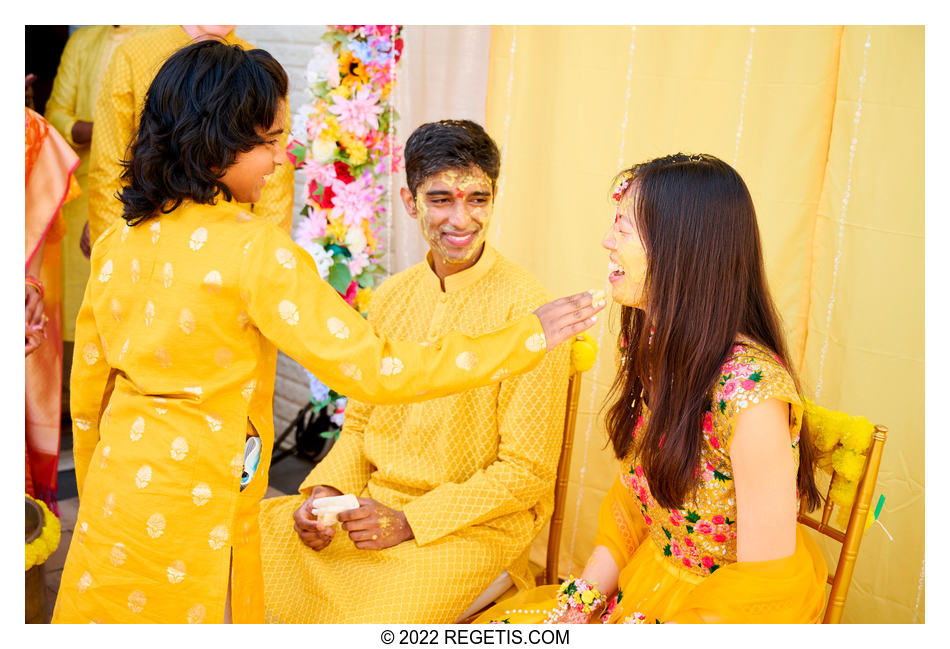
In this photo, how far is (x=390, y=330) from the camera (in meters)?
3.02

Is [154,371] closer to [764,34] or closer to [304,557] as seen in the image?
[304,557]

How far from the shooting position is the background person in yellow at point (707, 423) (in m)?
1.93

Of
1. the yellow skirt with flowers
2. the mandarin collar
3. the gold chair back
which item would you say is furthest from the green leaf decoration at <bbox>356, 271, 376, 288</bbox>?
the yellow skirt with flowers

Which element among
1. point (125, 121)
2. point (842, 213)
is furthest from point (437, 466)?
point (125, 121)

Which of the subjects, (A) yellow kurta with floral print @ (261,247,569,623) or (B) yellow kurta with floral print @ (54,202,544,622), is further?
(A) yellow kurta with floral print @ (261,247,569,623)

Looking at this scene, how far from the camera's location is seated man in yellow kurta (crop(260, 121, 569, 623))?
8.39 ft

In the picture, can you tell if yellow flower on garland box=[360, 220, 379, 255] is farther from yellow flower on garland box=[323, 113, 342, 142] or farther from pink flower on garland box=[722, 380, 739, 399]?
pink flower on garland box=[722, 380, 739, 399]

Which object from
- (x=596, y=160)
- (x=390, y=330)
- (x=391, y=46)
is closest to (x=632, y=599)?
(x=390, y=330)

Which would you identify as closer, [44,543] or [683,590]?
[683,590]

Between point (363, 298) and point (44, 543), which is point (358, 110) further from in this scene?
point (44, 543)

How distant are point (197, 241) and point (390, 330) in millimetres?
1115

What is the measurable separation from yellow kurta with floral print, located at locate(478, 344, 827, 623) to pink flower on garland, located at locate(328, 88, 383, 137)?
2057mm

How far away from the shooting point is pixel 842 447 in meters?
2.17

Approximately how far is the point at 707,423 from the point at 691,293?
0.31 meters
